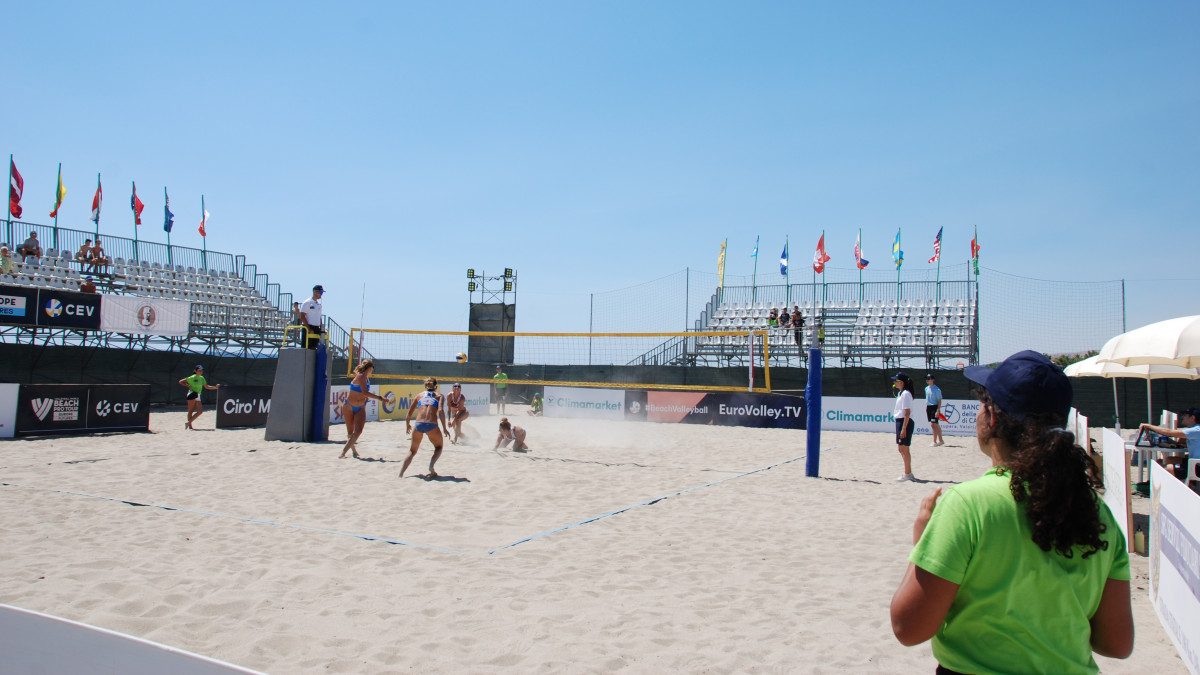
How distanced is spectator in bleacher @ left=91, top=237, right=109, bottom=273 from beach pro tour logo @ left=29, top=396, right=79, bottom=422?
857 centimetres

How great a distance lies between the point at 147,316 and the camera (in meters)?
17.5

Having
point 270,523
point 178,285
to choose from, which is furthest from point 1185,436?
point 178,285

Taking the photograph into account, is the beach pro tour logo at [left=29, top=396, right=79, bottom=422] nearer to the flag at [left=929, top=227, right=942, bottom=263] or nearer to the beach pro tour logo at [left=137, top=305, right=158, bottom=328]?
the beach pro tour logo at [left=137, top=305, right=158, bottom=328]

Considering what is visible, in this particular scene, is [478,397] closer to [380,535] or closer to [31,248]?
[31,248]

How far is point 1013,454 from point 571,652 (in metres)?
2.51

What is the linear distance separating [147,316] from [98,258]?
126 inches

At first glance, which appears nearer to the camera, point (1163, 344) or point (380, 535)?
point (380, 535)

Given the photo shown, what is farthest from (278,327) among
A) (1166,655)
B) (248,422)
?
(1166,655)

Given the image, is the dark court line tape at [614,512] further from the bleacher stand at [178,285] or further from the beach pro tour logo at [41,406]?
the bleacher stand at [178,285]

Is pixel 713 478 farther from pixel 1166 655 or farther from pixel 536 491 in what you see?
pixel 1166 655

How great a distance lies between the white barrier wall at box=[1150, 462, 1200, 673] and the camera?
11.1ft

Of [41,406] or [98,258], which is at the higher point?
[98,258]

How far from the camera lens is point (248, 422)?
14.5 meters

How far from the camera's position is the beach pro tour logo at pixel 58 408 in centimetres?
1179
